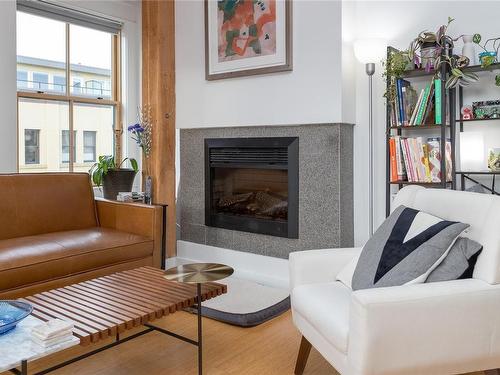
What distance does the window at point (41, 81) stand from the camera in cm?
399

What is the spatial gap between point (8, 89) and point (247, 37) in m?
1.95

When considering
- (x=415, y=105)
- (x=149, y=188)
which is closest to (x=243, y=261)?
(x=149, y=188)

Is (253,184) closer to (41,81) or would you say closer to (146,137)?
(146,137)

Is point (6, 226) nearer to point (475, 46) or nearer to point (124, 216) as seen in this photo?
point (124, 216)

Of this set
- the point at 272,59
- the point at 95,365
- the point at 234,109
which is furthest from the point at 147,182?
the point at 95,365

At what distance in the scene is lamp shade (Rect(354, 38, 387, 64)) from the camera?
9.96 ft

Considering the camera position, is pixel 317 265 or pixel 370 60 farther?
pixel 370 60

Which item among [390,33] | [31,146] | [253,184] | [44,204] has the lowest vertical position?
[44,204]

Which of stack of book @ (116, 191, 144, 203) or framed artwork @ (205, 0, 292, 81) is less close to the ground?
framed artwork @ (205, 0, 292, 81)

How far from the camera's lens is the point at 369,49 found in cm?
304

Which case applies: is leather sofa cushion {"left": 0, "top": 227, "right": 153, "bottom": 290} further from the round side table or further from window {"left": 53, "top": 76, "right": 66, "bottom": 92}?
window {"left": 53, "top": 76, "right": 66, "bottom": 92}

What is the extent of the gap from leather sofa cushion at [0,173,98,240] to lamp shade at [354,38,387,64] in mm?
2172

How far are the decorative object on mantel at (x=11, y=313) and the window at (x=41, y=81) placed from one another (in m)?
2.75

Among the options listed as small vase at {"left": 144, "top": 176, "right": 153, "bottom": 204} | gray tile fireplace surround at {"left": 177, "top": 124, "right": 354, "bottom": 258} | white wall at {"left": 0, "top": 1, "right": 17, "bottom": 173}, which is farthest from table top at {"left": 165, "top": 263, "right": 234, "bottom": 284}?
white wall at {"left": 0, "top": 1, "right": 17, "bottom": 173}
